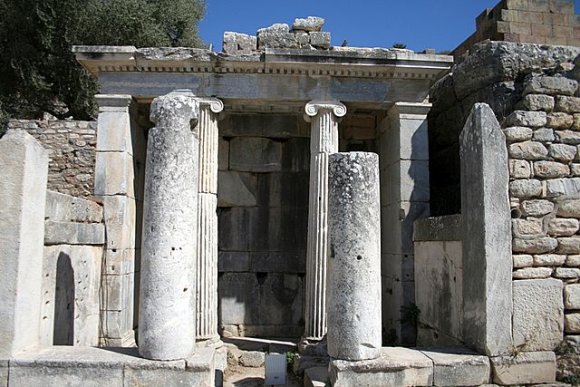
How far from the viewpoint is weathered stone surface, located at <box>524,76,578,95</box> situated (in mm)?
Answer: 5973

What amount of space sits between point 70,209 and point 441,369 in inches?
201

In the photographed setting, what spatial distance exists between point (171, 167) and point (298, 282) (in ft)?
17.9

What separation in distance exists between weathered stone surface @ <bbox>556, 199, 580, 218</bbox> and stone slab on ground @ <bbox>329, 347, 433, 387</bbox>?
228cm

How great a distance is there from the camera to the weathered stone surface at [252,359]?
8320 mm

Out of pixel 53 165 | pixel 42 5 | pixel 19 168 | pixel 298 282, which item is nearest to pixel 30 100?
pixel 42 5

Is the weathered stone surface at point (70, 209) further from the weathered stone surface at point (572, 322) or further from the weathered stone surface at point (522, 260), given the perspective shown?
the weathered stone surface at point (572, 322)

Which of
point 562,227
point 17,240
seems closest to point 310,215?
point 562,227

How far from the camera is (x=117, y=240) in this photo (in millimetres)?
8180

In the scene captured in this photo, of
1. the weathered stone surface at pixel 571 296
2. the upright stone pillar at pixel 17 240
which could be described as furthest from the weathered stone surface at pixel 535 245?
the upright stone pillar at pixel 17 240

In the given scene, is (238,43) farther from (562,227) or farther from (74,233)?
(562,227)

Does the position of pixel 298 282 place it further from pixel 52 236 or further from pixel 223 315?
pixel 52 236

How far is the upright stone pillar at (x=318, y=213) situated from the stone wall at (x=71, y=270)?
335cm

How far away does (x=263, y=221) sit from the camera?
1033 cm

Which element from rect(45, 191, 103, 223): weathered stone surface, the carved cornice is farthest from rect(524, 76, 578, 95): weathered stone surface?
rect(45, 191, 103, 223): weathered stone surface
